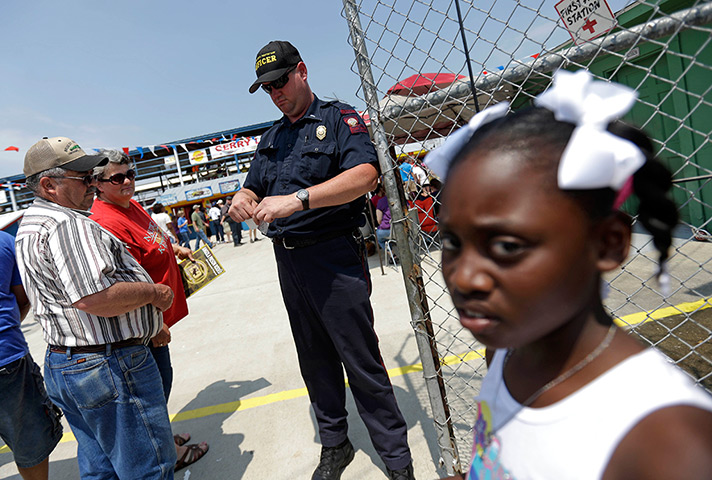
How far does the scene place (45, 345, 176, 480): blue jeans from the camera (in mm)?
1776

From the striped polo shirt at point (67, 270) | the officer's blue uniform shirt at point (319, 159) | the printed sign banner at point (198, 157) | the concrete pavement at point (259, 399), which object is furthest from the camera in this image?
the printed sign banner at point (198, 157)

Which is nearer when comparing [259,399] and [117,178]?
[117,178]

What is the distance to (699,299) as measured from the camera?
3504 millimetres

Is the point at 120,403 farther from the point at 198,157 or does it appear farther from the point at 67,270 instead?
the point at 198,157

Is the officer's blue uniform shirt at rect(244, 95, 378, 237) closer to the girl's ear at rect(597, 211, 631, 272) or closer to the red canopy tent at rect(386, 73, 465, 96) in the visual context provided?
the red canopy tent at rect(386, 73, 465, 96)

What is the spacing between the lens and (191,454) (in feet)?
9.05

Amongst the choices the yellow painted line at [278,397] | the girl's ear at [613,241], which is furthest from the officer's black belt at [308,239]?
the yellow painted line at [278,397]

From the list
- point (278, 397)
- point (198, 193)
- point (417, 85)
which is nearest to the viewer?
point (417, 85)

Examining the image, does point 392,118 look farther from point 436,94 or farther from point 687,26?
point 687,26

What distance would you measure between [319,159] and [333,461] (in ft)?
5.57

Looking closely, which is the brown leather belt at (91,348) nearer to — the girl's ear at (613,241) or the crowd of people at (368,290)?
the crowd of people at (368,290)

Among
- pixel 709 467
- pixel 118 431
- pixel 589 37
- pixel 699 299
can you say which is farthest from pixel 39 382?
pixel 699 299

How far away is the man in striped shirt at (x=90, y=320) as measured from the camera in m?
1.70

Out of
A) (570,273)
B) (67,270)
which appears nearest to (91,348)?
(67,270)
